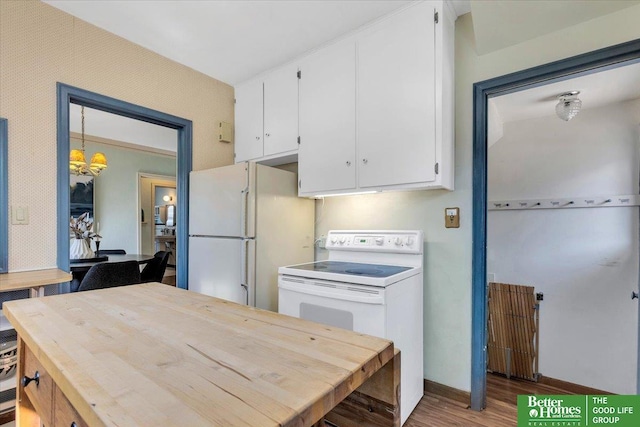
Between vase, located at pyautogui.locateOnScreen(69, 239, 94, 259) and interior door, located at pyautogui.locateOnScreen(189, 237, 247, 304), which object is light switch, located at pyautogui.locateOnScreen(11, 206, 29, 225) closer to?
interior door, located at pyautogui.locateOnScreen(189, 237, 247, 304)

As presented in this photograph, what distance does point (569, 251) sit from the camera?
98.3 inches

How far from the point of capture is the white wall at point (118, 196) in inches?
205

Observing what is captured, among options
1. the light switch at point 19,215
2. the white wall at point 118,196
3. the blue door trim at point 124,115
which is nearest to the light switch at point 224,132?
the blue door trim at point 124,115

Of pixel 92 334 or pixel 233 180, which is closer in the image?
pixel 92 334

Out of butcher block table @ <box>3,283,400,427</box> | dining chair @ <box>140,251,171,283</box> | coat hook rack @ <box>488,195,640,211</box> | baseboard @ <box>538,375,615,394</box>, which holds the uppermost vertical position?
coat hook rack @ <box>488,195,640,211</box>

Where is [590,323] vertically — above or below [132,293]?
below

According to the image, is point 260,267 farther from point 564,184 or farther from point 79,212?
point 79,212

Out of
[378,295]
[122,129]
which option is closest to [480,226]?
[378,295]

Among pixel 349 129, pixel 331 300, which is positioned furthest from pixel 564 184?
pixel 331 300

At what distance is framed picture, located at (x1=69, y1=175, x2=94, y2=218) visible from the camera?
4.90 metres

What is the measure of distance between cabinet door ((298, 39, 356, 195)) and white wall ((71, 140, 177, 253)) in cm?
437

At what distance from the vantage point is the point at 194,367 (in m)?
0.59

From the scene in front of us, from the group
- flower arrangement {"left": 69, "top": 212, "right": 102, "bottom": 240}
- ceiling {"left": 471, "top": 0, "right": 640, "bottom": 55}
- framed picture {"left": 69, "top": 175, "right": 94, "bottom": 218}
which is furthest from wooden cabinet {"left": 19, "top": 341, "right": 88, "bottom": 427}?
framed picture {"left": 69, "top": 175, "right": 94, "bottom": 218}

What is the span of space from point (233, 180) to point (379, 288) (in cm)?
138
